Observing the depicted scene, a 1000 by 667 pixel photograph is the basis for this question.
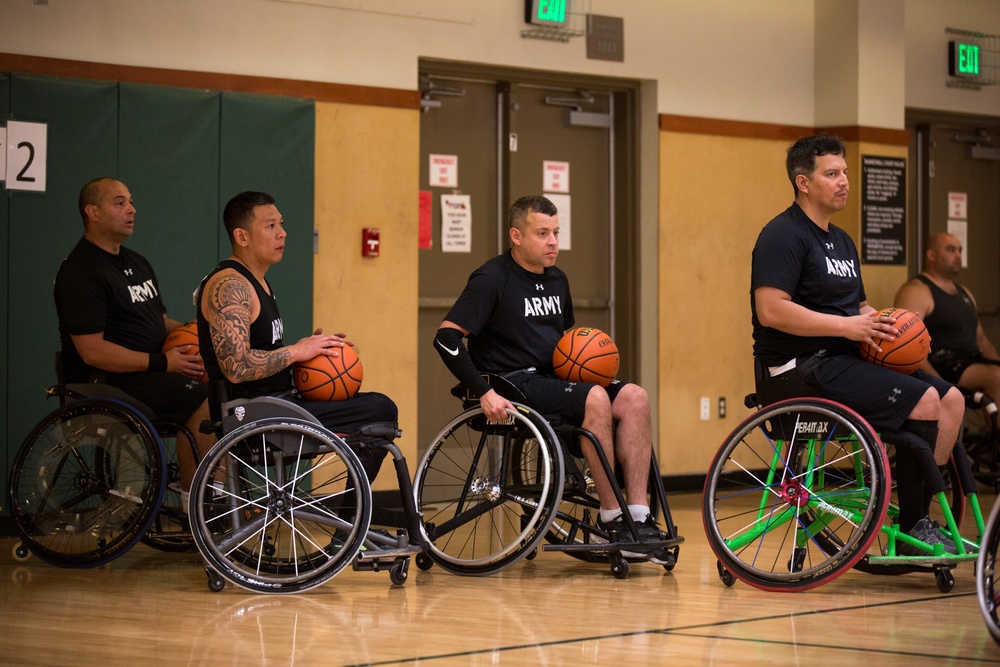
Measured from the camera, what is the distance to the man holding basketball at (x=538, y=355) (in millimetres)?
4281

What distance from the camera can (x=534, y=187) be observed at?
22.5ft

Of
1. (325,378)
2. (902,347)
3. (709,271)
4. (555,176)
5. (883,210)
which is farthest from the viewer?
(883,210)

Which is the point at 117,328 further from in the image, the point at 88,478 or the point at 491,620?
the point at 491,620

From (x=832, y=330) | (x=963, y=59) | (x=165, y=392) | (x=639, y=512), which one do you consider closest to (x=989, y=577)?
(x=832, y=330)

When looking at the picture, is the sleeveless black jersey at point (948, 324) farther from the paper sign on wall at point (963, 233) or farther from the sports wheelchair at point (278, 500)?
the sports wheelchair at point (278, 500)

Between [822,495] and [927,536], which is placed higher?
[822,495]

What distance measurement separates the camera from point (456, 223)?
6648 mm

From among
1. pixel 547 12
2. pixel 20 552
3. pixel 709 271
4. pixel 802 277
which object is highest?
pixel 547 12

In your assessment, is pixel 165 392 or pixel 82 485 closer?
pixel 82 485

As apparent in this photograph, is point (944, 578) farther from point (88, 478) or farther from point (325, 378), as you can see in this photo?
point (88, 478)

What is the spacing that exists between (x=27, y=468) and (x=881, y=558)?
2783 millimetres

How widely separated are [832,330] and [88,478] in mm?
2445

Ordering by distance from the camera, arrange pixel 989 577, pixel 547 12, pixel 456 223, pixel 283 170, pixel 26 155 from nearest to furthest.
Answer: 1. pixel 989 577
2. pixel 26 155
3. pixel 283 170
4. pixel 547 12
5. pixel 456 223

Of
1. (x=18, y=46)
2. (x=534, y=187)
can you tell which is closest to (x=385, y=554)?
(x=18, y=46)
